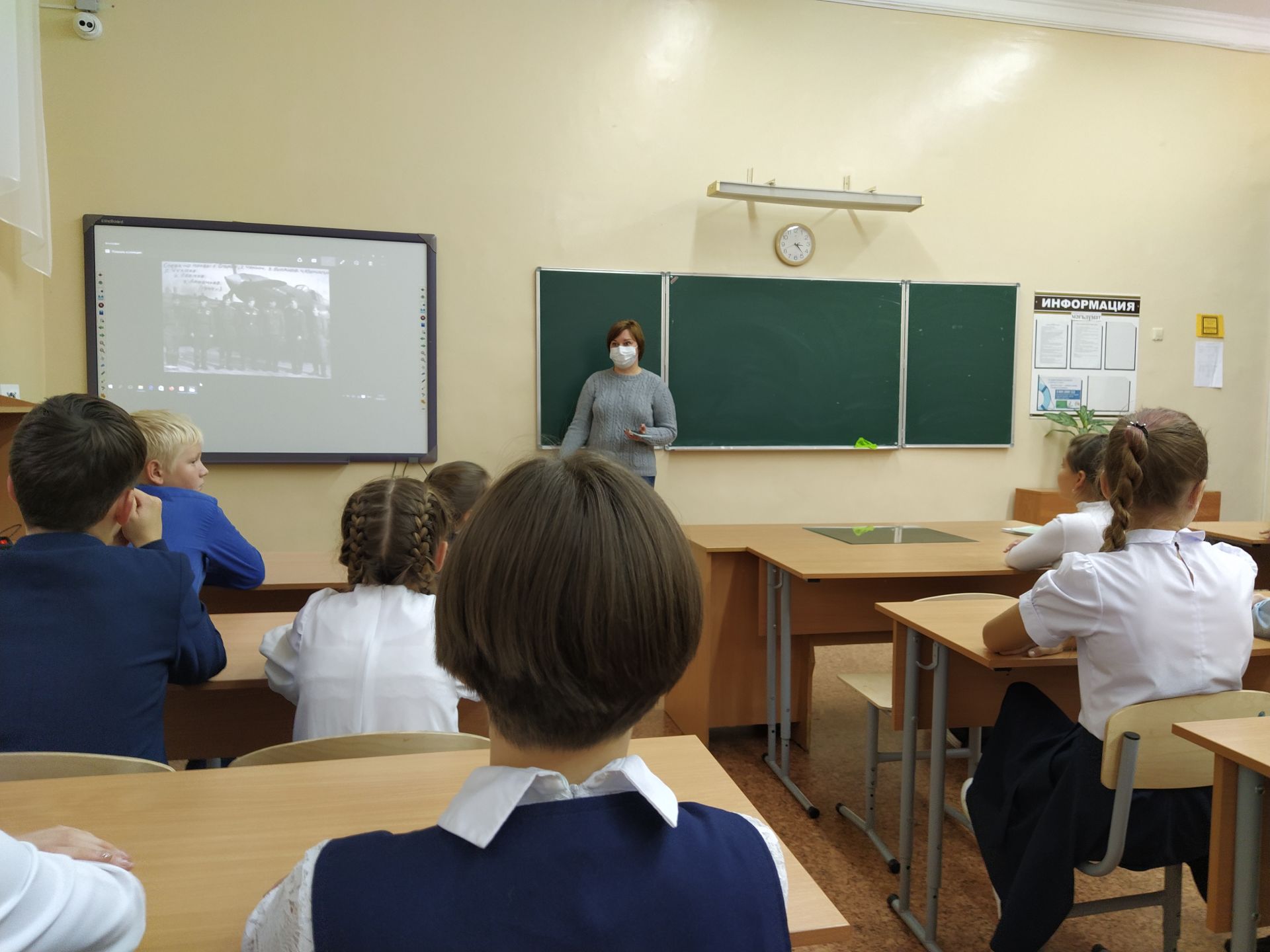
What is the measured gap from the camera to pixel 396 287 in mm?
4508

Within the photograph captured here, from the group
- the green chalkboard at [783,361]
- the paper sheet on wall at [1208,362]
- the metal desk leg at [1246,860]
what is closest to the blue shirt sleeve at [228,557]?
the metal desk leg at [1246,860]

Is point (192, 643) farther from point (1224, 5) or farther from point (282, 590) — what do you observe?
point (1224, 5)

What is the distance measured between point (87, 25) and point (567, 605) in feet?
15.8

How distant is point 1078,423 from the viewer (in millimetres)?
5297

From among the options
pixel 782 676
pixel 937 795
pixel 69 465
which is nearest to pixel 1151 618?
pixel 937 795

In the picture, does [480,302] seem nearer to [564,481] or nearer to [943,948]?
[943,948]

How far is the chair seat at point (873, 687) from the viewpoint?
2.41m

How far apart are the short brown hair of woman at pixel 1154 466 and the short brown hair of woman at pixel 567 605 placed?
126 cm

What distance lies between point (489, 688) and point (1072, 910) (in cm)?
152

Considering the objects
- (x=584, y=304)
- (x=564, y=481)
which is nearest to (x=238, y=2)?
(x=584, y=304)

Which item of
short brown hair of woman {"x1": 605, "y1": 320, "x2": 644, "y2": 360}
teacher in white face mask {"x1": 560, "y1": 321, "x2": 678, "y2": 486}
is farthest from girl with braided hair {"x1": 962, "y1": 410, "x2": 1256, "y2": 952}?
short brown hair of woman {"x1": 605, "y1": 320, "x2": 644, "y2": 360}

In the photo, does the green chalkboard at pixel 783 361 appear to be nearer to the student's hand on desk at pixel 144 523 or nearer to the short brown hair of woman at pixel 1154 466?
the short brown hair of woman at pixel 1154 466

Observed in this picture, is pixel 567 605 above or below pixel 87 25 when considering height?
below

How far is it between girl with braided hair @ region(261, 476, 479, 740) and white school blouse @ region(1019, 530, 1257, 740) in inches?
44.8
